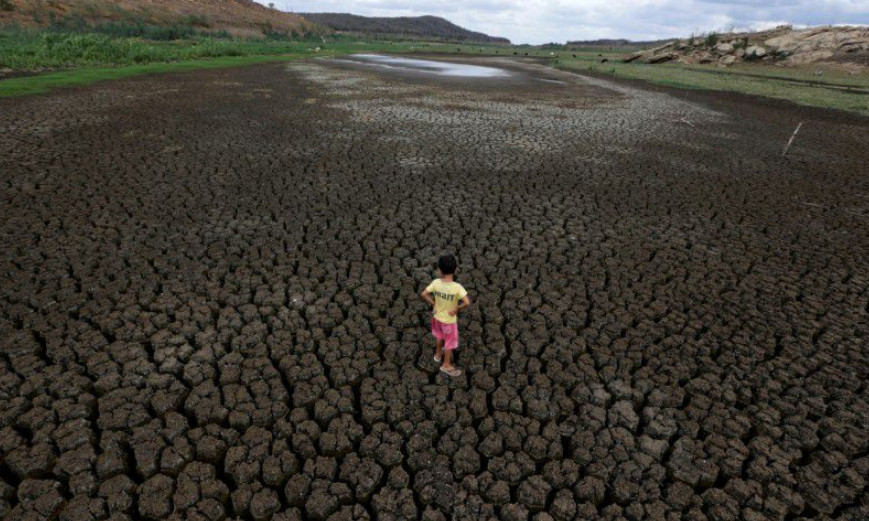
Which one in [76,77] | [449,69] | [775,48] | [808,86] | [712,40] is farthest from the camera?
[712,40]

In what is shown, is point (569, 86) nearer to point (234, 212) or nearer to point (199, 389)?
point (234, 212)

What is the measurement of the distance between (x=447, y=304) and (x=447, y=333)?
1.07ft

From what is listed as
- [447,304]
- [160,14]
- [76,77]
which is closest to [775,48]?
[76,77]

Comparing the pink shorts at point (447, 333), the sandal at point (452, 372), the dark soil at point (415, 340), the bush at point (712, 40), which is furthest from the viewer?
the bush at point (712, 40)

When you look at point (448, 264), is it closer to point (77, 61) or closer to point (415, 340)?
point (415, 340)

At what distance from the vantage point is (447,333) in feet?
14.4

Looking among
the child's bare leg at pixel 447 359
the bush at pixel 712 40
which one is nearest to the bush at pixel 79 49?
the child's bare leg at pixel 447 359

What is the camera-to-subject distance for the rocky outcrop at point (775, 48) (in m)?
48.4

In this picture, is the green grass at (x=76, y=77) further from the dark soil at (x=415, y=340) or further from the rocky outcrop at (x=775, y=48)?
the rocky outcrop at (x=775, y=48)

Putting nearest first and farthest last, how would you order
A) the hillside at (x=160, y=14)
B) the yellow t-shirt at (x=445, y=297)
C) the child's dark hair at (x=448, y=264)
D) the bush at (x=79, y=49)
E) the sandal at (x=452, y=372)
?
the child's dark hair at (x=448, y=264)
the yellow t-shirt at (x=445, y=297)
the sandal at (x=452, y=372)
the bush at (x=79, y=49)
the hillside at (x=160, y=14)

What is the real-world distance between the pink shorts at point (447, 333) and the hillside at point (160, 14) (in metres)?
61.6

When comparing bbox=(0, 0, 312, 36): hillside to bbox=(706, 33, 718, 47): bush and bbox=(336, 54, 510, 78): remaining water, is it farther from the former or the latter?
bbox=(706, 33, 718, 47): bush

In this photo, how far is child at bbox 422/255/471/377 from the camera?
4098 millimetres

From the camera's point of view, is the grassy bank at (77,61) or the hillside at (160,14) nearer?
the grassy bank at (77,61)
